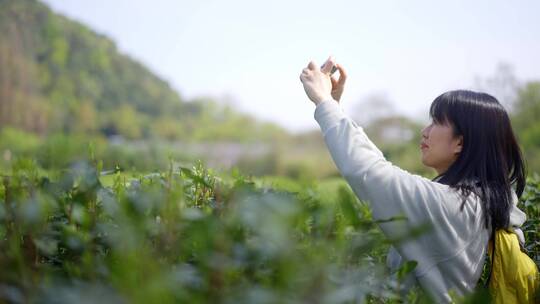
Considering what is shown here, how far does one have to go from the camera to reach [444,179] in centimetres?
189

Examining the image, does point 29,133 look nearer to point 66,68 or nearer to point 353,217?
point 66,68

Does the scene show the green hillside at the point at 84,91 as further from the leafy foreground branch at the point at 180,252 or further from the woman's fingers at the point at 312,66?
the leafy foreground branch at the point at 180,252

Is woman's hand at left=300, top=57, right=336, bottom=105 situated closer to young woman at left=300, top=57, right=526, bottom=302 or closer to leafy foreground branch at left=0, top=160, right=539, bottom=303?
young woman at left=300, top=57, right=526, bottom=302

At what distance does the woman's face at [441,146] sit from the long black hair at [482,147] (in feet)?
0.07

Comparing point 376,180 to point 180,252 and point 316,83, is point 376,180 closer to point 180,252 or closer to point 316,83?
point 316,83

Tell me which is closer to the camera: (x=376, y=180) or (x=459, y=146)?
(x=376, y=180)

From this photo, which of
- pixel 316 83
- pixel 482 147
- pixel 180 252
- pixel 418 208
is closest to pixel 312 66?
pixel 316 83

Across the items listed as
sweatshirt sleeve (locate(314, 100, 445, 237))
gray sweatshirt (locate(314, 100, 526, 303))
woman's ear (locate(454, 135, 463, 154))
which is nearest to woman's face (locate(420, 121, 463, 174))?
woman's ear (locate(454, 135, 463, 154))

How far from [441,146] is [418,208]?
0.44 m

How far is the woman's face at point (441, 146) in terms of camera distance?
6.38ft

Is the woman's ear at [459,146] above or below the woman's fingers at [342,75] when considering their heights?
below

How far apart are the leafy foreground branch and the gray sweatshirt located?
399 mm

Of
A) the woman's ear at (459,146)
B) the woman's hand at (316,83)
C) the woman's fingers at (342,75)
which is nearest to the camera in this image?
the woman's hand at (316,83)

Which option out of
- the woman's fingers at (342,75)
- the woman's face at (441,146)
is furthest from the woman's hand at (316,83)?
the woman's face at (441,146)
